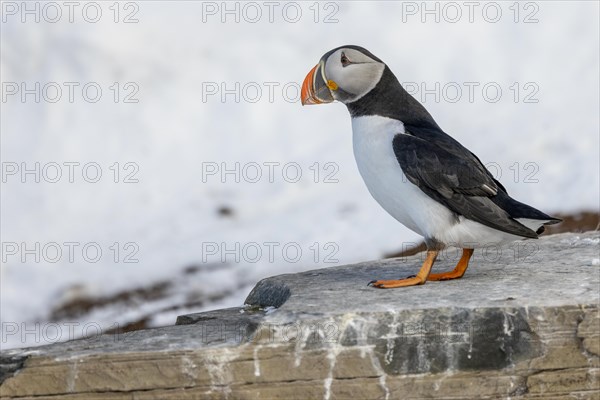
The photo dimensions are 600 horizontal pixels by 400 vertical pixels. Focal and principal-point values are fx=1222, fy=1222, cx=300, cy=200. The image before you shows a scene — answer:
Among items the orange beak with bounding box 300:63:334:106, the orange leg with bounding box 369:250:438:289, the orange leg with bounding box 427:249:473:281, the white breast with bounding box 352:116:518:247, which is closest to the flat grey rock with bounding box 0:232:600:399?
the orange leg with bounding box 369:250:438:289

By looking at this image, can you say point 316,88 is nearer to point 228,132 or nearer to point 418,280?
point 418,280

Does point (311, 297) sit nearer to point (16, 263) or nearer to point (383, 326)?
point (383, 326)

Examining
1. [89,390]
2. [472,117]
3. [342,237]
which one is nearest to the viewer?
[89,390]

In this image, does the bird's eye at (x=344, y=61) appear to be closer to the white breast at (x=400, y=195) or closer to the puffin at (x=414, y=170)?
the puffin at (x=414, y=170)

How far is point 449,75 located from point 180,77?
3160 millimetres

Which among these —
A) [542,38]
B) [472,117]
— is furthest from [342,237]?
[542,38]

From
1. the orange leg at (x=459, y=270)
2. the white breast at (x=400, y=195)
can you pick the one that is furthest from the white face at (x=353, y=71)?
the orange leg at (x=459, y=270)

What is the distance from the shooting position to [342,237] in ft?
39.0

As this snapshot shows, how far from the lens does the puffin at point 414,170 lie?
21.6 feet

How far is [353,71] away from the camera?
6766 mm

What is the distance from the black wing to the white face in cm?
39

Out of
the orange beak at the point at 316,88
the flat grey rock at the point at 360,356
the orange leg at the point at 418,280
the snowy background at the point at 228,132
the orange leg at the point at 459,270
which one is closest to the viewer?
the flat grey rock at the point at 360,356

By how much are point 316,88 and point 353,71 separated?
25 cm

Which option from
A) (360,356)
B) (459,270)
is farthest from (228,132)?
(360,356)
